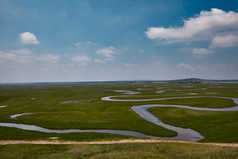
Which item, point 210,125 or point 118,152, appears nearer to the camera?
point 118,152

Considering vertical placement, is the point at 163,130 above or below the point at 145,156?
below

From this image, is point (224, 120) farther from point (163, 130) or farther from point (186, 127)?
point (163, 130)

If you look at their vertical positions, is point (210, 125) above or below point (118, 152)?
below

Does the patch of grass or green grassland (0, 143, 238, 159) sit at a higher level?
green grassland (0, 143, 238, 159)

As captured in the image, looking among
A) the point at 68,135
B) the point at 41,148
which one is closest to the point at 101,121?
the point at 68,135

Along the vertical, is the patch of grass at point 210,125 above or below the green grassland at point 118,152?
below

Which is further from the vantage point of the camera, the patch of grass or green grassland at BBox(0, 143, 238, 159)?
Result: the patch of grass

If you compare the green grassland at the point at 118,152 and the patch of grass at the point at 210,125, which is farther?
Answer: the patch of grass at the point at 210,125

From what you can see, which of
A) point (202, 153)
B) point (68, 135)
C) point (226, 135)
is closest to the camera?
point (202, 153)
